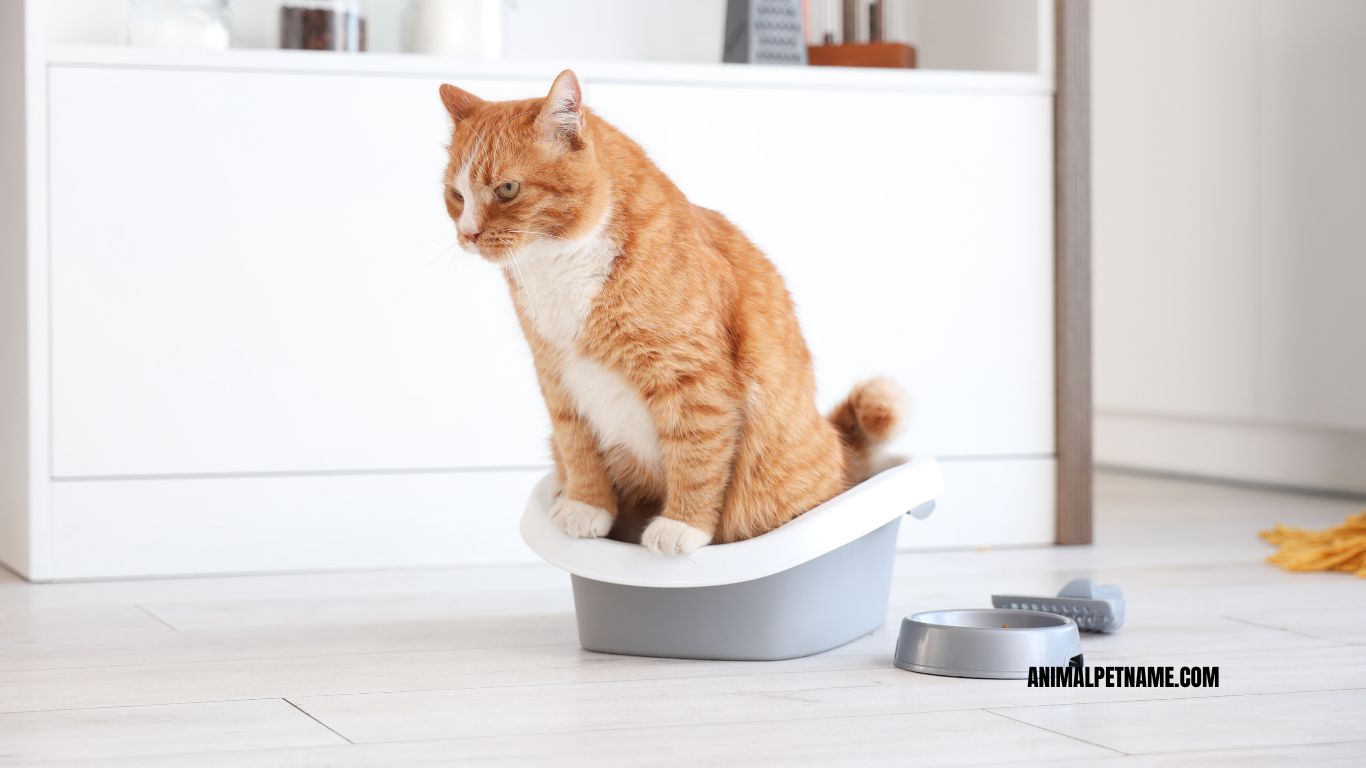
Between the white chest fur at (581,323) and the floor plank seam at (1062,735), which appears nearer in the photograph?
the floor plank seam at (1062,735)

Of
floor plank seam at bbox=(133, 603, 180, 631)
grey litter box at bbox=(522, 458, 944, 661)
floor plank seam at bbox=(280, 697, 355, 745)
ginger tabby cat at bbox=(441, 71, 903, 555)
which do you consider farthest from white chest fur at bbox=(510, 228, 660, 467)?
floor plank seam at bbox=(133, 603, 180, 631)

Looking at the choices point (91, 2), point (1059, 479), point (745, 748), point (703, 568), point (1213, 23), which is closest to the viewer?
point (745, 748)

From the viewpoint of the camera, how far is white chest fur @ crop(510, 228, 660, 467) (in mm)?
1306

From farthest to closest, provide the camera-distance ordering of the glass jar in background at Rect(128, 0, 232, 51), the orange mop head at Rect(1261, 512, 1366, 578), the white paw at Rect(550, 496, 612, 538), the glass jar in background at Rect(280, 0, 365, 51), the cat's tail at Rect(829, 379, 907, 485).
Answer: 1. the glass jar in background at Rect(280, 0, 365, 51)
2. the glass jar in background at Rect(128, 0, 232, 51)
3. the orange mop head at Rect(1261, 512, 1366, 578)
4. the cat's tail at Rect(829, 379, 907, 485)
5. the white paw at Rect(550, 496, 612, 538)

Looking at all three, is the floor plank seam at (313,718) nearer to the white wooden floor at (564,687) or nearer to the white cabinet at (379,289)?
the white wooden floor at (564,687)

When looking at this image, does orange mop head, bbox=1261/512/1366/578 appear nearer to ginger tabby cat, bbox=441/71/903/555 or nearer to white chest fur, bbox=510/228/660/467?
ginger tabby cat, bbox=441/71/903/555

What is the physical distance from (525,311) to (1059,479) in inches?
47.0

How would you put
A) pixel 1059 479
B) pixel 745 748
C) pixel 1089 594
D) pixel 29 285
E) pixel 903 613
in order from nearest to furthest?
pixel 745 748, pixel 1089 594, pixel 903 613, pixel 29 285, pixel 1059 479

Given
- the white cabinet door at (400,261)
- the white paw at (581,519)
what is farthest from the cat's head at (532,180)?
the white cabinet door at (400,261)

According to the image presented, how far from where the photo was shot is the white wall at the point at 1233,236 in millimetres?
2777

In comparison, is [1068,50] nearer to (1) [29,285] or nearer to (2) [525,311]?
(2) [525,311]

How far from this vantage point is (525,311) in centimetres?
136

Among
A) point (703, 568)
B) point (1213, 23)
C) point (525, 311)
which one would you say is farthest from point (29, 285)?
point (1213, 23)

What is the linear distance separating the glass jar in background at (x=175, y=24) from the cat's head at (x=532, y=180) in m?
0.94
